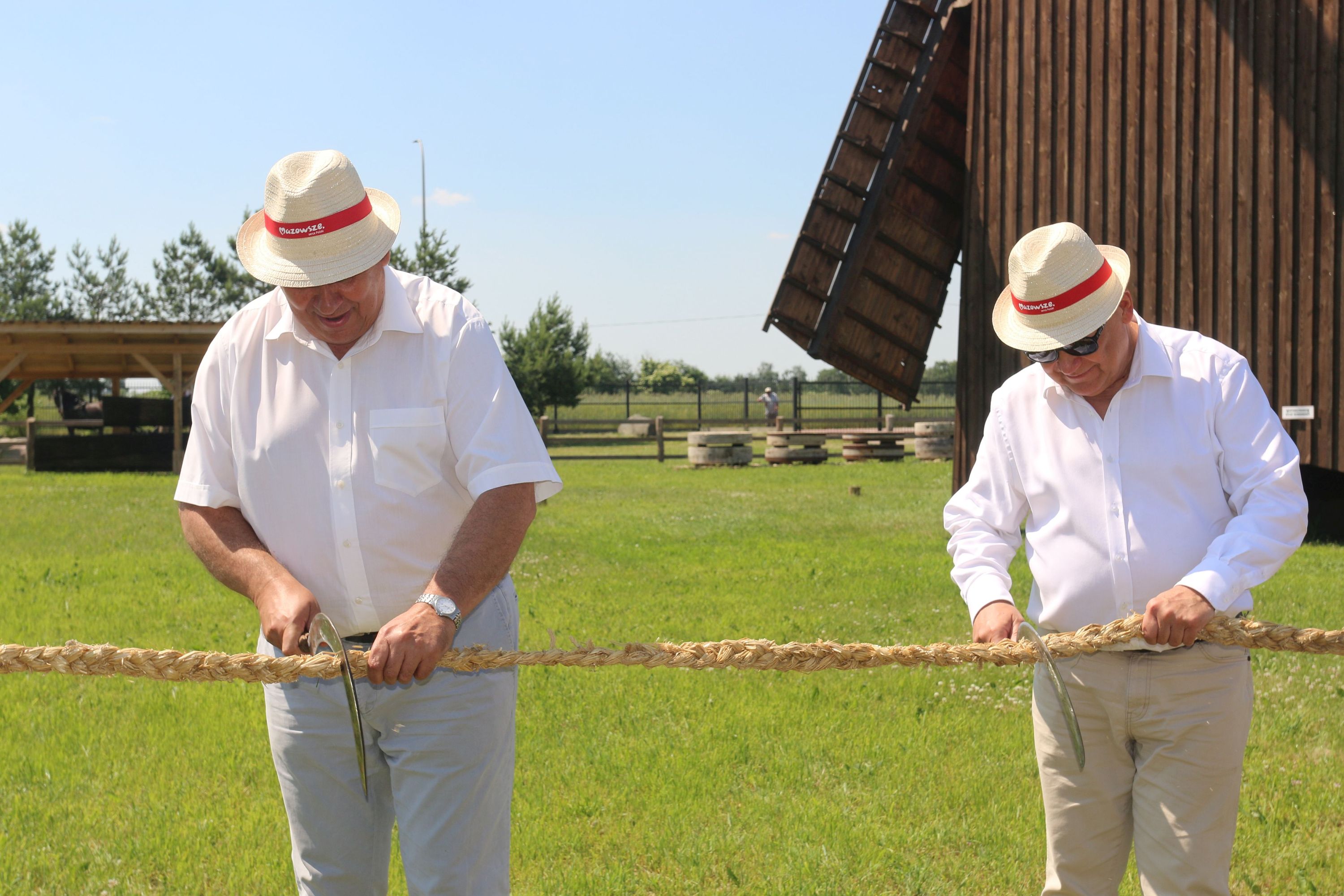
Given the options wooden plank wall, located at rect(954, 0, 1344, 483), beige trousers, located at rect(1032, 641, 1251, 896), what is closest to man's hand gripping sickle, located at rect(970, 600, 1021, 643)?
beige trousers, located at rect(1032, 641, 1251, 896)

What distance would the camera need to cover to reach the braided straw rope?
279cm

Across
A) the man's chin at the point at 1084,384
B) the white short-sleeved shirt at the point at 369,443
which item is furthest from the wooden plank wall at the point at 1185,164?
the white short-sleeved shirt at the point at 369,443

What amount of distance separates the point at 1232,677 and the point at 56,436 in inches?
967

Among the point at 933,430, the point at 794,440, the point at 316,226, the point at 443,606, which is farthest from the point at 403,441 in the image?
the point at 933,430

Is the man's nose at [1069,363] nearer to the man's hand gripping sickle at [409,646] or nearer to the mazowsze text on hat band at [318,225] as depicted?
the man's hand gripping sickle at [409,646]

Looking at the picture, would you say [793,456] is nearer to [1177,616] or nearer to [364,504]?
[1177,616]

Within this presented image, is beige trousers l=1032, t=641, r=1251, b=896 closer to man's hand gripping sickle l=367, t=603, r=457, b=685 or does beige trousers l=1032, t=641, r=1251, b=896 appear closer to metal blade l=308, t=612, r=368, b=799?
man's hand gripping sickle l=367, t=603, r=457, b=685

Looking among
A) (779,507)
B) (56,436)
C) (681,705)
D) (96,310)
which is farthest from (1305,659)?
(96,310)

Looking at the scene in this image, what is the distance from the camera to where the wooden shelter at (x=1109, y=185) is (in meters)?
11.0

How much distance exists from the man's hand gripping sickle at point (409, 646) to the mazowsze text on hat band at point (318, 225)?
34.8 inches

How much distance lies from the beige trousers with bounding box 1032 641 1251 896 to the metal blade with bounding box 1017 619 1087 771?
0.09m

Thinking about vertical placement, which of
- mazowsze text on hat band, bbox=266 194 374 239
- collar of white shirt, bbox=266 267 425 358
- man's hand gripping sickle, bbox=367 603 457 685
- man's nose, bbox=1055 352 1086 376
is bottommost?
man's hand gripping sickle, bbox=367 603 457 685

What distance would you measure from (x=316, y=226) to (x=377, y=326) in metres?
0.26

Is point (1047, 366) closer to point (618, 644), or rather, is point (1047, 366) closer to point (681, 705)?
point (681, 705)
